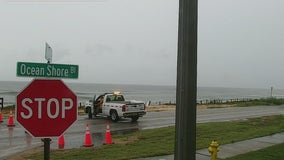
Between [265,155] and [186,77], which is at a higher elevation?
[186,77]

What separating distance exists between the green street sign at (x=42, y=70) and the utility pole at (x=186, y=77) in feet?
4.91

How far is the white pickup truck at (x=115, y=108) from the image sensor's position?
2414 centimetres

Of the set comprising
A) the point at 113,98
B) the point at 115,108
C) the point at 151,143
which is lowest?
the point at 151,143

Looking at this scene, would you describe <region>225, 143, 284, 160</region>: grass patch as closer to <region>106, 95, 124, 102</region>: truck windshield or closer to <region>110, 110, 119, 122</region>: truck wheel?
<region>110, 110, 119, 122</region>: truck wheel

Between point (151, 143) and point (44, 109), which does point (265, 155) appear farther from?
point (44, 109)

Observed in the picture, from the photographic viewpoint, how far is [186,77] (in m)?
5.54

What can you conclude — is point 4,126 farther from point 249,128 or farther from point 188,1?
point 188,1

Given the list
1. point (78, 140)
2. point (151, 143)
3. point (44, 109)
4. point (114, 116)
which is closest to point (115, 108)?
point (114, 116)

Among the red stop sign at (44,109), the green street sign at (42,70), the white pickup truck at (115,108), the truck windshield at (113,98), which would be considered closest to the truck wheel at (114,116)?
the white pickup truck at (115,108)

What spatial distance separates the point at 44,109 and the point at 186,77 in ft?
5.96

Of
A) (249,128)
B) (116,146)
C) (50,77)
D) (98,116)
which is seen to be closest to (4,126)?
(98,116)

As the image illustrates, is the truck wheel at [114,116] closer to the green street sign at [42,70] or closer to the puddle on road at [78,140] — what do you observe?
the puddle on road at [78,140]

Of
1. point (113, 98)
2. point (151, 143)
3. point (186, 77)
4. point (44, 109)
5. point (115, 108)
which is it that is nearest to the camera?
point (44, 109)

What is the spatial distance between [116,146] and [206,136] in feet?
12.8
